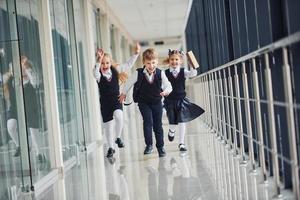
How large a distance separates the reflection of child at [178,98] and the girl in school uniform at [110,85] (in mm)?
433

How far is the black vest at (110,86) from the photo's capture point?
6.04 meters

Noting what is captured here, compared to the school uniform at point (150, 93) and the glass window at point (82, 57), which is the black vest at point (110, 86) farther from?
the glass window at point (82, 57)

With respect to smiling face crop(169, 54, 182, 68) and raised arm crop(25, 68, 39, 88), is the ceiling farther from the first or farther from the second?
raised arm crop(25, 68, 39, 88)

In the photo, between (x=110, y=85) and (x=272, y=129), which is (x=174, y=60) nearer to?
(x=110, y=85)

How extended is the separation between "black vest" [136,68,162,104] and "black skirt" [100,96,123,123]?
267 millimetres

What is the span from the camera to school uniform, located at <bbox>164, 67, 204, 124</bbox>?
6.14 m

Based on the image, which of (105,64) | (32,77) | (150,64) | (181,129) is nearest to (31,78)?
(32,77)

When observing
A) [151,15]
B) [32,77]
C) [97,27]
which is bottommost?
[32,77]

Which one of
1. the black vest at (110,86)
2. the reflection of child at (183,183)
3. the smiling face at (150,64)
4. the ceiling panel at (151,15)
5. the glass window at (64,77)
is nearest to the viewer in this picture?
the reflection of child at (183,183)

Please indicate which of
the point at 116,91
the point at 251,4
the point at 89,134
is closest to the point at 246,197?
the point at 251,4

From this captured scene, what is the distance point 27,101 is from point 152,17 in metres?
9.57

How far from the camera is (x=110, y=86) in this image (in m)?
6.08

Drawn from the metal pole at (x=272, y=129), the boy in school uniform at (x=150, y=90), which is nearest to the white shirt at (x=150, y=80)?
the boy in school uniform at (x=150, y=90)

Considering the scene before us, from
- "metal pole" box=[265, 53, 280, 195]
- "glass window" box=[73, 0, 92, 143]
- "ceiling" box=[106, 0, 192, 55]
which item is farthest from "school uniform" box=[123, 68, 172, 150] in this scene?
"ceiling" box=[106, 0, 192, 55]
